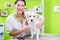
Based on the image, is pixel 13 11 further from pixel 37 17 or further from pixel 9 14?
pixel 37 17

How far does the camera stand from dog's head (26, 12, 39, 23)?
1.67 metres

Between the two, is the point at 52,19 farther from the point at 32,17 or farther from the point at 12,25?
the point at 12,25

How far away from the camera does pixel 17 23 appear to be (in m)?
1.69

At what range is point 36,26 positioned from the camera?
1687 millimetres

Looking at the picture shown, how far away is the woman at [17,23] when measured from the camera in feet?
5.51

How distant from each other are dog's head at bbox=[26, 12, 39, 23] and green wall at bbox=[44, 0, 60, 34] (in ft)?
0.46

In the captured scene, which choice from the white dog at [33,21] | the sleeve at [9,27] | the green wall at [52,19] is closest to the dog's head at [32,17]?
the white dog at [33,21]

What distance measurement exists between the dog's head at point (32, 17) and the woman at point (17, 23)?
3.1 inches

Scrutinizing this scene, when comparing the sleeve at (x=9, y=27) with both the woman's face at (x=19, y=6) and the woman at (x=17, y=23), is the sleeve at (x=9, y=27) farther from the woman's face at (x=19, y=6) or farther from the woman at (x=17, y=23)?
the woman's face at (x=19, y=6)

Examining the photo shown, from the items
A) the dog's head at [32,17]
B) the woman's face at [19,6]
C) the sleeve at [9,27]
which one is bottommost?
the sleeve at [9,27]

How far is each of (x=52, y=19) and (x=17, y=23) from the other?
0.47m

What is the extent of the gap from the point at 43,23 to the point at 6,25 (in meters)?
0.49

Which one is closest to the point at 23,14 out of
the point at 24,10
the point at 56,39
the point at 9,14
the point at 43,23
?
the point at 24,10

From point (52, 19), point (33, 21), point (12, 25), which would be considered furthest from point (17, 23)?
point (52, 19)
